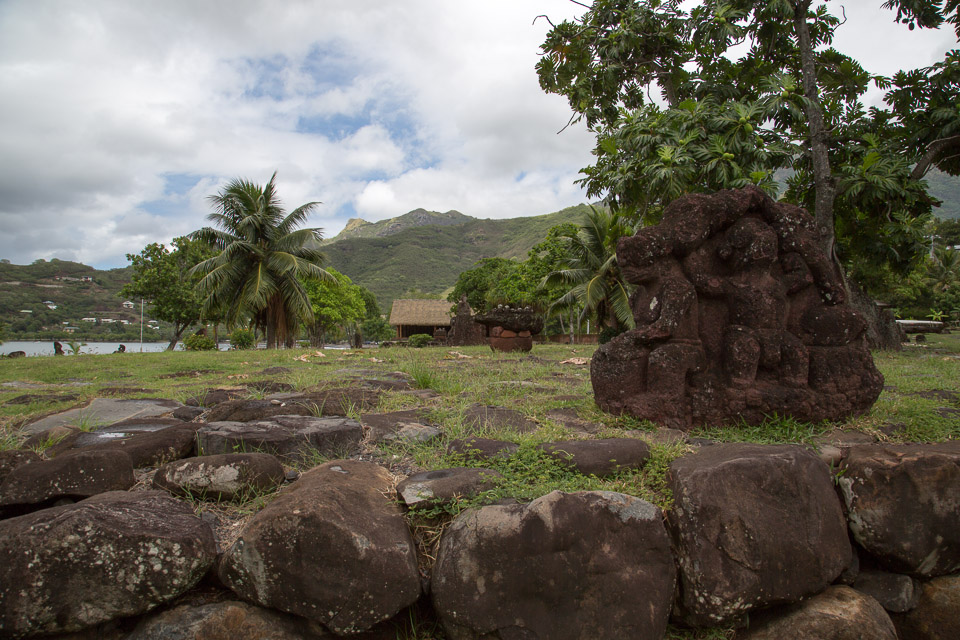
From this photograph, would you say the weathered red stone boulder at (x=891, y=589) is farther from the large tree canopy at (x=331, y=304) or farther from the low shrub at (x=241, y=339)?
the large tree canopy at (x=331, y=304)

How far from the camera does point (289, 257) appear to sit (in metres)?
20.7

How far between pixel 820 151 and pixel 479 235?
11856cm

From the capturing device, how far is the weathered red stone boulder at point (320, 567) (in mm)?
2131

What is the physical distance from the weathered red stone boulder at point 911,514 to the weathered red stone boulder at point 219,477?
311 centimetres

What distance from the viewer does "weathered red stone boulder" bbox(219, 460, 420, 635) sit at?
213cm

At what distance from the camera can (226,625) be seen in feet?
6.84

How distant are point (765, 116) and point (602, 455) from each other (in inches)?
410

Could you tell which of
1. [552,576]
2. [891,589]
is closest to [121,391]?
[552,576]

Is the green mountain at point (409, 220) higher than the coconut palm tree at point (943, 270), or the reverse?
the green mountain at point (409, 220)

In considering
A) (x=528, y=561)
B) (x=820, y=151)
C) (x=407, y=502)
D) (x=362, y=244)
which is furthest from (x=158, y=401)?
(x=362, y=244)

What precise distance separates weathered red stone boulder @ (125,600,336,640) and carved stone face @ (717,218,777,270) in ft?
12.6

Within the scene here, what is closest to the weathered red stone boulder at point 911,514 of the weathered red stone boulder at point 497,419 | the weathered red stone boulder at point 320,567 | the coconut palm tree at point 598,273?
the weathered red stone boulder at point 497,419

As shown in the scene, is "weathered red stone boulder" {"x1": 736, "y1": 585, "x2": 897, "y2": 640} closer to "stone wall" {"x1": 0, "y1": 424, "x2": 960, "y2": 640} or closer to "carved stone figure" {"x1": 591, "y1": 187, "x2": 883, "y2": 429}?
"stone wall" {"x1": 0, "y1": 424, "x2": 960, "y2": 640}

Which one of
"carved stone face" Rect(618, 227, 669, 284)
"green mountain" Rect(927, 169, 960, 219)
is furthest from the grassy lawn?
"green mountain" Rect(927, 169, 960, 219)
